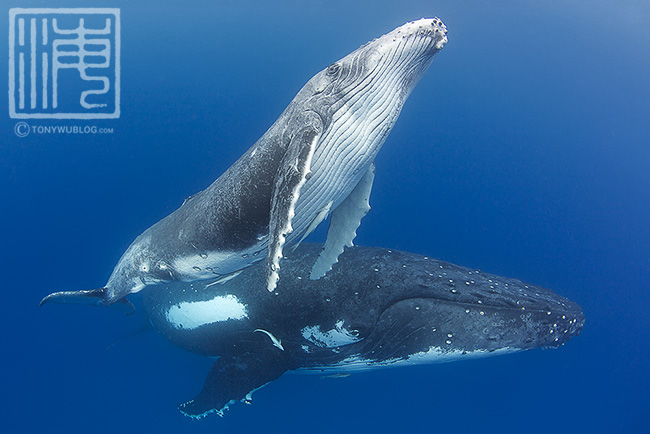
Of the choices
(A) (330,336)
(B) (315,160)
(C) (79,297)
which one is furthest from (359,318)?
(C) (79,297)

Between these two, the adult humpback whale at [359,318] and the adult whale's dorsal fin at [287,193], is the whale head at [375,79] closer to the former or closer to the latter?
the adult whale's dorsal fin at [287,193]

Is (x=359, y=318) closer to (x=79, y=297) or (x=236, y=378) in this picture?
(x=236, y=378)

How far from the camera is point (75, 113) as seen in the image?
12.4 m

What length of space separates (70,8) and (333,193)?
570 inches

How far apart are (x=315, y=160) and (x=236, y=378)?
5274mm

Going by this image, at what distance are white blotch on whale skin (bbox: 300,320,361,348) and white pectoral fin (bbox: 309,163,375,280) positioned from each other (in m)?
1.49

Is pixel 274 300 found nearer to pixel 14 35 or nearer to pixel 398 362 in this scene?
pixel 398 362

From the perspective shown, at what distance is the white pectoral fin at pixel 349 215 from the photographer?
5.29 meters

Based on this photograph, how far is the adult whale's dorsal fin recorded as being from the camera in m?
3.44

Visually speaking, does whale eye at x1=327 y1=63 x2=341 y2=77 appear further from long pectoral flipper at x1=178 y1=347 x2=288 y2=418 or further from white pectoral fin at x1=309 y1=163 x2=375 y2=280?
long pectoral flipper at x1=178 y1=347 x2=288 y2=418

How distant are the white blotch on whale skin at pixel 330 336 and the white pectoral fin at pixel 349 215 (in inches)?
58.7

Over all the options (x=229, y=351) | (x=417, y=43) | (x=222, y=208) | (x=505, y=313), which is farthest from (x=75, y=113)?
(x=505, y=313)

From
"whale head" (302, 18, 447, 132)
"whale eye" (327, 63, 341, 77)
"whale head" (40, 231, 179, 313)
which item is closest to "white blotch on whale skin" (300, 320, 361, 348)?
"whale head" (40, 231, 179, 313)

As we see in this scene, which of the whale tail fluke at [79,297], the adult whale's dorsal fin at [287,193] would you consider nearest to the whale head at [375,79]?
the adult whale's dorsal fin at [287,193]
